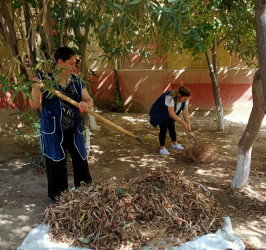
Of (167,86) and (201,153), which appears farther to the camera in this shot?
(167,86)

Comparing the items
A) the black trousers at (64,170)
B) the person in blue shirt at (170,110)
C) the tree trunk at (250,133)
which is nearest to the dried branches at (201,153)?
the person in blue shirt at (170,110)

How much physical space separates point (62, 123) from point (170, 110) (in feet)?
6.51

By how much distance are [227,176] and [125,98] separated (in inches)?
183

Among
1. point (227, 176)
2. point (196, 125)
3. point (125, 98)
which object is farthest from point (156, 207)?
point (125, 98)

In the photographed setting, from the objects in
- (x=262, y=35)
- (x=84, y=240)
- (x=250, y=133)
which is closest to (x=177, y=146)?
(x=250, y=133)

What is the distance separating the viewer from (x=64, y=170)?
308 cm

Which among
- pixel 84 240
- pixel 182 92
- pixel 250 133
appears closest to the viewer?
pixel 84 240

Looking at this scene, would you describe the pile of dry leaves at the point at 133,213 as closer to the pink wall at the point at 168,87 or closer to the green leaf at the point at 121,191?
the green leaf at the point at 121,191

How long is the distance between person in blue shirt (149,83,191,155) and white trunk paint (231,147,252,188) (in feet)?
4.00

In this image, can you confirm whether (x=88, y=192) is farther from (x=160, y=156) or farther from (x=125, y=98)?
(x=125, y=98)

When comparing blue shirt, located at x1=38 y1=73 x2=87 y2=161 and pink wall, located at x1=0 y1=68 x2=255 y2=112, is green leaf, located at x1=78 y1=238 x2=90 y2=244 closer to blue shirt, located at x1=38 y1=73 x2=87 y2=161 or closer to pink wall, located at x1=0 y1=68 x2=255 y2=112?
blue shirt, located at x1=38 y1=73 x2=87 y2=161

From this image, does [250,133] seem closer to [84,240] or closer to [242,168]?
[242,168]

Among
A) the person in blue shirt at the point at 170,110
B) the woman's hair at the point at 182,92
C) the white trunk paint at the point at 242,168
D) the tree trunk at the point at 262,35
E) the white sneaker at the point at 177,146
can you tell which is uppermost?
the tree trunk at the point at 262,35

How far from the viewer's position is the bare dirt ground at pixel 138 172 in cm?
284
